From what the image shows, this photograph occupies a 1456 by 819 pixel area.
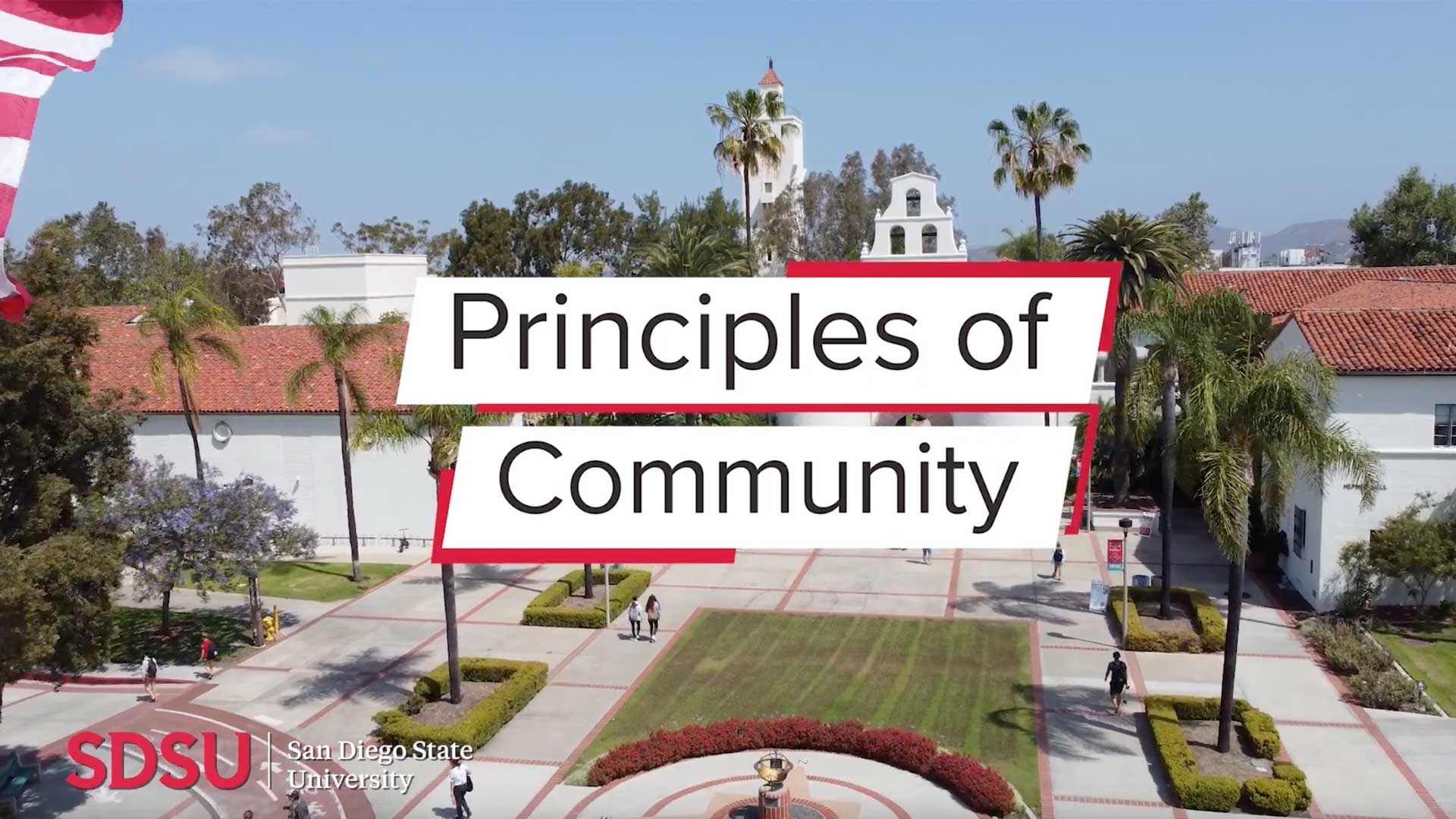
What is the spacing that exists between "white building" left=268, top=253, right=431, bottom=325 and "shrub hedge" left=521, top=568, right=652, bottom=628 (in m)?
24.1

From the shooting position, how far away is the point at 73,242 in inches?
803

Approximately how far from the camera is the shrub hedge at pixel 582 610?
97.1 feet

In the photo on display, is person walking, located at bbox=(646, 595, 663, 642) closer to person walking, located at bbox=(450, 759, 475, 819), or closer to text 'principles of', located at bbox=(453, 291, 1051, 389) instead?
person walking, located at bbox=(450, 759, 475, 819)

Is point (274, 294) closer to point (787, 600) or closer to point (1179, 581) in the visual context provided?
point (787, 600)

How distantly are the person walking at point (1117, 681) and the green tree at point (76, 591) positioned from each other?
59.9 feet

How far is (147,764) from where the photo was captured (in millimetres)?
19469

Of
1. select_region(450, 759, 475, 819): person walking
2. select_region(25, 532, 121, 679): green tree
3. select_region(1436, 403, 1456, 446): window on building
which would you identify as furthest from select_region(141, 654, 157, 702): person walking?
select_region(1436, 403, 1456, 446): window on building

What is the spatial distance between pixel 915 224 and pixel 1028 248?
51.7 ft

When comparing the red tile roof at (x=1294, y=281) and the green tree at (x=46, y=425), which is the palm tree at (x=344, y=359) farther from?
the red tile roof at (x=1294, y=281)

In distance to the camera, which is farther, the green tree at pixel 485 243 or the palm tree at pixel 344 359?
the green tree at pixel 485 243

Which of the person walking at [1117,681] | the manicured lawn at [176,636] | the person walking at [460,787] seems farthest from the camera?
the manicured lawn at [176,636]

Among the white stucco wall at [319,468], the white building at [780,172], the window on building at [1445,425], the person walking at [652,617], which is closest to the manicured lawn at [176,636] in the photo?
the white stucco wall at [319,468]

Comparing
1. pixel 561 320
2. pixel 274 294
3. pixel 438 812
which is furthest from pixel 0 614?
pixel 274 294

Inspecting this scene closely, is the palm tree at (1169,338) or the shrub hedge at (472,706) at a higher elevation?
the palm tree at (1169,338)
